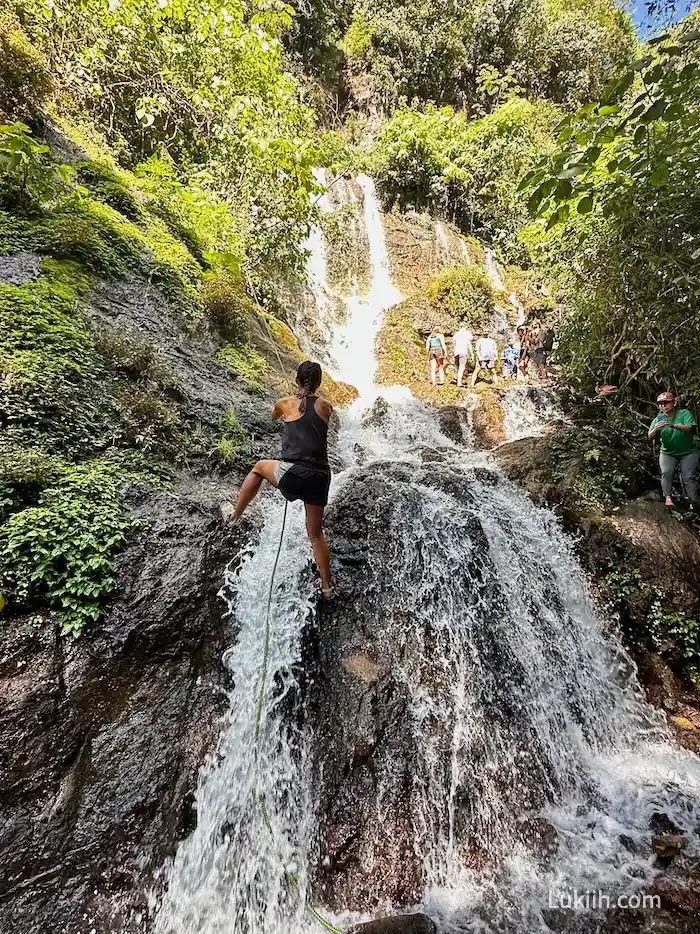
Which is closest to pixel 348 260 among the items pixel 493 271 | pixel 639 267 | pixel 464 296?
pixel 464 296

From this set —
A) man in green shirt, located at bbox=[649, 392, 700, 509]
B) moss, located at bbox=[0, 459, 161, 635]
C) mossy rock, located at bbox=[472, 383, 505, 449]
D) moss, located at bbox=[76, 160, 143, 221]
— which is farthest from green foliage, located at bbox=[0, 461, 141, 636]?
mossy rock, located at bbox=[472, 383, 505, 449]

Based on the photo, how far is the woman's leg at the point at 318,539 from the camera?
4.46 metres

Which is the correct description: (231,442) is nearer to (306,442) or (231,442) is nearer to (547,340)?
(306,442)

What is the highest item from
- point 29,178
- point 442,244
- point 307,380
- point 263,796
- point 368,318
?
point 442,244

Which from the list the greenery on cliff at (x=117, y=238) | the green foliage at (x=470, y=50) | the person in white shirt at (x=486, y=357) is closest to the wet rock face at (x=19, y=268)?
the greenery on cliff at (x=117, y=238)

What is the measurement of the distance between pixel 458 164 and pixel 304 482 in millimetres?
20947

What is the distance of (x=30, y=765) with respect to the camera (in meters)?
3.32

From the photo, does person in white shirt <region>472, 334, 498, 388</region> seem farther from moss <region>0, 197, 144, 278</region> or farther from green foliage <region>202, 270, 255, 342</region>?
moss <region>0, 197, 144, 278</region>

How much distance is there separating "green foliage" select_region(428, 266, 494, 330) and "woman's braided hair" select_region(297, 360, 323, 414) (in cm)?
1232

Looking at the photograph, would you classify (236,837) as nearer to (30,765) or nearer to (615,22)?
(30,765)

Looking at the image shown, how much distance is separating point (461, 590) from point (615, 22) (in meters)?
36.5

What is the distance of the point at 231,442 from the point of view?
6520mm

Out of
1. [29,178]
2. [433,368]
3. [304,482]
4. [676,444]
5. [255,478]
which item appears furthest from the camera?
[433,368]

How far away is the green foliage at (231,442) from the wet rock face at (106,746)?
1.98 metres
